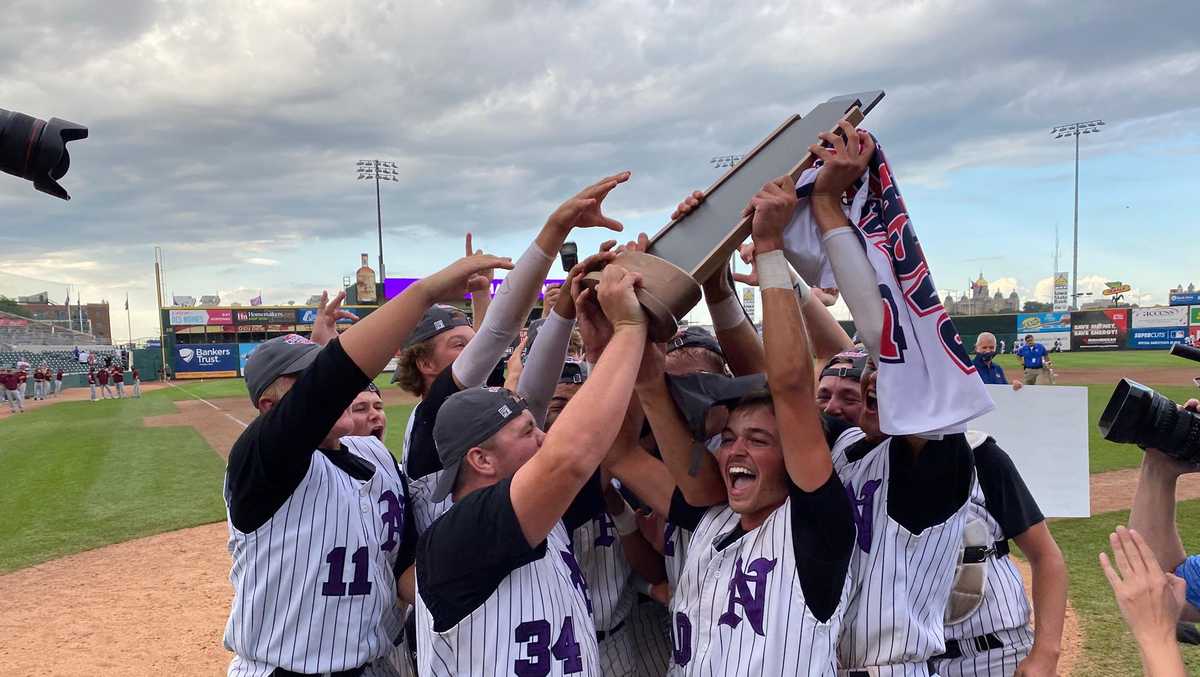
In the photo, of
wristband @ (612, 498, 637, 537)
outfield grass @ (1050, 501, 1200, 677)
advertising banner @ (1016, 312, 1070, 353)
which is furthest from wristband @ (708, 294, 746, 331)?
advertising banner @ (1016, 312, 1070, 353)

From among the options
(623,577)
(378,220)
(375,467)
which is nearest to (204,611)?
(375,467)

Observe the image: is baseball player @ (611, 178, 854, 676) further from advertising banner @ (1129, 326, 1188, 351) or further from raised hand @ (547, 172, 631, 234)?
advertising banner @ (1129, 326, 1188, 351)

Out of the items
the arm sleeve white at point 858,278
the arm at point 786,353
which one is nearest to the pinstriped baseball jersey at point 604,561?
the arm at point 786,353

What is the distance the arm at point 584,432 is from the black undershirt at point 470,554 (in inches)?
1.7

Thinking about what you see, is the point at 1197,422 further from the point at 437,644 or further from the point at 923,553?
the point at 437,644

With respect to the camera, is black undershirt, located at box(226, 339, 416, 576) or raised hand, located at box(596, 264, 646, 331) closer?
raised hand, located at box(596, 264, 646, 331)

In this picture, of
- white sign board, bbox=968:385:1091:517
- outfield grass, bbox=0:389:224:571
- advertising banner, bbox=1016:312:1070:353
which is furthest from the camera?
advertising banner, bbox=1016:312:1070:353

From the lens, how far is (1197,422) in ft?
7.18

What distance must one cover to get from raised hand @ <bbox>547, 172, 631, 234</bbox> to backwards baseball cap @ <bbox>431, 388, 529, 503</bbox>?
58 cm

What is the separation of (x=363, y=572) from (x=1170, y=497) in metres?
2.51

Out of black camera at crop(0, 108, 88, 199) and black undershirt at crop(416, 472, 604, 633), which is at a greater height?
black camera at crop(0, 108, 88, 199)

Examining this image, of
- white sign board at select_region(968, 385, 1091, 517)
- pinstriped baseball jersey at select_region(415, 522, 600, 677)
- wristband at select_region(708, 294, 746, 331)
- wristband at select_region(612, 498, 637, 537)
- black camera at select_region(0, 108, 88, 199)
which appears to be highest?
black camera at select_region(0, 108, 88, 199)

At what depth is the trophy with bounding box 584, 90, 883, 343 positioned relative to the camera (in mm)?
1811

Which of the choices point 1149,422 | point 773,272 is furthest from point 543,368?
point 1149,422
